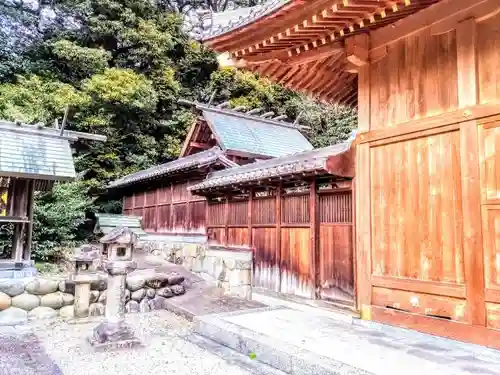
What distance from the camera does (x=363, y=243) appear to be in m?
4.99

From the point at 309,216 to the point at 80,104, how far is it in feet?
44.2

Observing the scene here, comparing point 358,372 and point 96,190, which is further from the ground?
point 96,190

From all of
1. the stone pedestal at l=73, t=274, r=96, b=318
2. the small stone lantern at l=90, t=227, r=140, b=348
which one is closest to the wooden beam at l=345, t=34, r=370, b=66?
the small stone lantern at l=90, t=227, r=140, b=348

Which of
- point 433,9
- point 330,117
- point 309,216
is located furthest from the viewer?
point 330,117

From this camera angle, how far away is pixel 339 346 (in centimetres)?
415

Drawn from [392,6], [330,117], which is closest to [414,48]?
[392,6]

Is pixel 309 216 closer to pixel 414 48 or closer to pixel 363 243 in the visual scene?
pixel 363 243

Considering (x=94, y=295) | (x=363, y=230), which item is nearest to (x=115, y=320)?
(x=94, y=295)

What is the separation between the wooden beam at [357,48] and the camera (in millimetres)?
4922

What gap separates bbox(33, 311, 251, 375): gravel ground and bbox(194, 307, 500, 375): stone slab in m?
0.37

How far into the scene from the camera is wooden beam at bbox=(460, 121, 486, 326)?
3.79 metres

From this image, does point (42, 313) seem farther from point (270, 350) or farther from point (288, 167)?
point (288, 167)

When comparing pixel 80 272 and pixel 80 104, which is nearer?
pixel 80 272

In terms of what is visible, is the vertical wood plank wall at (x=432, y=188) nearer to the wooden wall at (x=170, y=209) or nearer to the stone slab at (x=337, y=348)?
the stone slab at (x=337, y=348)
